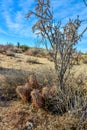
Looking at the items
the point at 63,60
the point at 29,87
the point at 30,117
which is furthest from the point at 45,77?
the point at 30,117

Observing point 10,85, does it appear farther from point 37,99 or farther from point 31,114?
point 31,114

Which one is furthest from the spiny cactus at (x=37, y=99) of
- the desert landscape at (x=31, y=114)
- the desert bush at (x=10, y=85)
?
the desert bush at (x=10, y=85)

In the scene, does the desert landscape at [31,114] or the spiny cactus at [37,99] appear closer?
the desert landscape at [31,114]

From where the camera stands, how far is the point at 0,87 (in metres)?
7.61

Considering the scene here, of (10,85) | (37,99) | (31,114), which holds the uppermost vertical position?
(10,85)

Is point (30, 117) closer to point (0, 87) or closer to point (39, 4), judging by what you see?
point (0, 87)

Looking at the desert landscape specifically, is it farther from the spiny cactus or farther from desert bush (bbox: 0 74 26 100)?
the spiny cactus

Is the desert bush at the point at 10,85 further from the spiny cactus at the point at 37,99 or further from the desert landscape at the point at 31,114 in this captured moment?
the spiny cactus at the point at 37,99

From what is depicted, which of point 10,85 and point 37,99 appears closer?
point 37,99

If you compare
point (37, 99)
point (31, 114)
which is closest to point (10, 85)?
point (37, 99)

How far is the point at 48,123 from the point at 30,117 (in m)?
0.52

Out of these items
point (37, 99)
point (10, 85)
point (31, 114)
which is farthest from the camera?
point (10, 85)

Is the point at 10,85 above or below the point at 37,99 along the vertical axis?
above

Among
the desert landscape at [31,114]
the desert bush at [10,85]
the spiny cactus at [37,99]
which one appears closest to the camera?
the desert landscape at [31,114]
